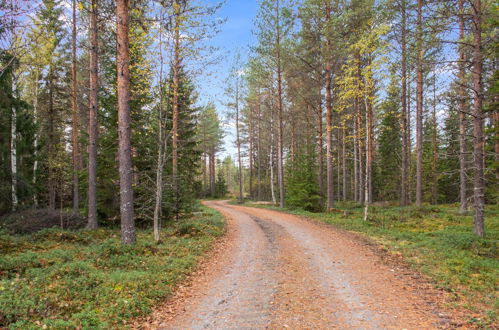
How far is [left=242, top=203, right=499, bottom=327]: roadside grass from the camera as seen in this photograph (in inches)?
205

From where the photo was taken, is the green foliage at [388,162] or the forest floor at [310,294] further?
the green foliage at [388,162]

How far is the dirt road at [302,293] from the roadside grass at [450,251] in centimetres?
82

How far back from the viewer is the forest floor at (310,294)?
448 cm

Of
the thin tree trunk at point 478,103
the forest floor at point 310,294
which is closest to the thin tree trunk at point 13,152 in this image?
the forest floor at point 310,294

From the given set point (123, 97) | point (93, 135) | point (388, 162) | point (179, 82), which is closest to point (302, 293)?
point (123, 97)

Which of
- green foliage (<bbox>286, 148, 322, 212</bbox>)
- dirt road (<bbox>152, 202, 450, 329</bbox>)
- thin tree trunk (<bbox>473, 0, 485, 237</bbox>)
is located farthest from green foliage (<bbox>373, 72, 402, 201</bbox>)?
dirt road (<bbox>152, 202, 450, 329</bbox>)

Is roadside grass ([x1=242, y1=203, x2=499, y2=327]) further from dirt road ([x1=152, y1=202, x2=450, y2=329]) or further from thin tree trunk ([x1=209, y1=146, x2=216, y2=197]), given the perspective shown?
thin tree trunk ([x1=209, y1=146, x2=216, y2=197])

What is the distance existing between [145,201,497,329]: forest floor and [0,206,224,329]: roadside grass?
522 mm

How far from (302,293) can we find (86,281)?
4581mm

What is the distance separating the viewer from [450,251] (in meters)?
8.04

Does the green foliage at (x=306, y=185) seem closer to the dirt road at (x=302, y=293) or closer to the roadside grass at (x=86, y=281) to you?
the dirt road at (x=302, y=293)

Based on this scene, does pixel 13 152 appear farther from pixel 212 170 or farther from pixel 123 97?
pixel 212 170

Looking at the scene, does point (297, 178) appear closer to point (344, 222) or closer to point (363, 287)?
point (344, 222)

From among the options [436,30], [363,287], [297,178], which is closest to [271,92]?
[297,178]
